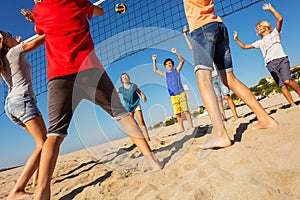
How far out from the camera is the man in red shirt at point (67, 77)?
1902 millimetres

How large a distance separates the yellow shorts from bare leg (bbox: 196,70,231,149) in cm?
266

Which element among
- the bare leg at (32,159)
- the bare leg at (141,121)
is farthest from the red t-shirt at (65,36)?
the bare leg at (141,121)

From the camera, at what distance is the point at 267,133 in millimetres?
2133

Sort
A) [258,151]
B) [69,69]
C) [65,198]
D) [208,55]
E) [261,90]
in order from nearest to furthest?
[258,151] → [69,69] → [208,55] → [65,198] → [261,90]

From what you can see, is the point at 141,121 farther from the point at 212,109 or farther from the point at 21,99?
the point at 212,109

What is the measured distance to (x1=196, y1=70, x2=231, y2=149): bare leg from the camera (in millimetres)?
Answer: 2137

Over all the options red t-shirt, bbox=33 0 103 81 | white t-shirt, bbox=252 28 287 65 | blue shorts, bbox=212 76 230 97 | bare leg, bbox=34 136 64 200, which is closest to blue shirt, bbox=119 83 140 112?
blue shorts, bbox=212 76 230 97

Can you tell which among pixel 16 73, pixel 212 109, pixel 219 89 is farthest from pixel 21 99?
pixel 219 89

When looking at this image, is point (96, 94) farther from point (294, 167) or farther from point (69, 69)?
point (294, 167)

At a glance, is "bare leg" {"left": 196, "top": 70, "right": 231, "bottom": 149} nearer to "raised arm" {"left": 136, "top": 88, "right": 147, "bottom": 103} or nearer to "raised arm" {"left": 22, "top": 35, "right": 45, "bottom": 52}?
"raised arm" {"left": 22, "top": 35, "right": 45, "bottom": 52}

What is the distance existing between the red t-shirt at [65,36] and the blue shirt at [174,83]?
3121 millimetres

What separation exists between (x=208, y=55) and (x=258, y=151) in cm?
102

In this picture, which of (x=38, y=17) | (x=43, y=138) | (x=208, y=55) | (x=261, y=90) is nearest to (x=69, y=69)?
(x=38, y=17)

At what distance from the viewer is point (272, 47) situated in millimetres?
4031
